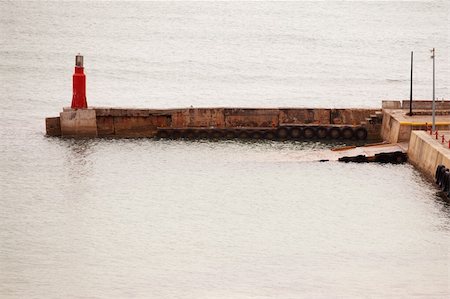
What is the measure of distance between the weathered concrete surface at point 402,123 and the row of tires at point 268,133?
4.40 feet

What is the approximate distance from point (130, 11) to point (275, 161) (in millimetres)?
104433

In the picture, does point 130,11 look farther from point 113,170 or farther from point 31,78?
point 113,170

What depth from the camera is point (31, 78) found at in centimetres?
7712

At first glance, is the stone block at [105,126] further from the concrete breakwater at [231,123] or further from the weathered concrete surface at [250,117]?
the weathered concrete surface at [250,117]

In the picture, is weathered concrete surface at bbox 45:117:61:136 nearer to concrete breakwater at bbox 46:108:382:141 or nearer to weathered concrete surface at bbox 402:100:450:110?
concrete breakwater at bbox 46:108:382:141

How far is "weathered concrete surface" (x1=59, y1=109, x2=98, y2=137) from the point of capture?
51.6 meters

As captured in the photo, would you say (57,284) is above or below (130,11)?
below

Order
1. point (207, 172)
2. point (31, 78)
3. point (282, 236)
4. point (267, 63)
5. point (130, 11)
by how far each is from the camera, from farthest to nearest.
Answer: point (130, 11) < point (267, 63) < point (31, 78) < point (207, 172) < point (282, 236)

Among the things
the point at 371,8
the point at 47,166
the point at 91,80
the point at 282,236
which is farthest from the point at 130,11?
the point at 282,236

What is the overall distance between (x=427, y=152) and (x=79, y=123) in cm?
1427

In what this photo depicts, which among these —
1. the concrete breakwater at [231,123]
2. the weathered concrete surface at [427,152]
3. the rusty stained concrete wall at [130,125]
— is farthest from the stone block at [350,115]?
the rusty stained concrete wall at [130,125]

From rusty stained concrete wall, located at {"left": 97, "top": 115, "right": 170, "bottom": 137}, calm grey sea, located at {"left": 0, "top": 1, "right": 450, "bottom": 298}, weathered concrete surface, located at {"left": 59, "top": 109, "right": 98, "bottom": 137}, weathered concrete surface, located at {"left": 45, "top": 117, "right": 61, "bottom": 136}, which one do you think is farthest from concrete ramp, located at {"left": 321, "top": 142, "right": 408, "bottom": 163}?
weathered concrete surface, located at {"left": 45, "top": 117, "right": 61, "bottom": 136}

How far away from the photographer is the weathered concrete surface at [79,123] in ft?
169

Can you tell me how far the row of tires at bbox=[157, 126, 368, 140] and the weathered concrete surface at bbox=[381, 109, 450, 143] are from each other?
1341mm
